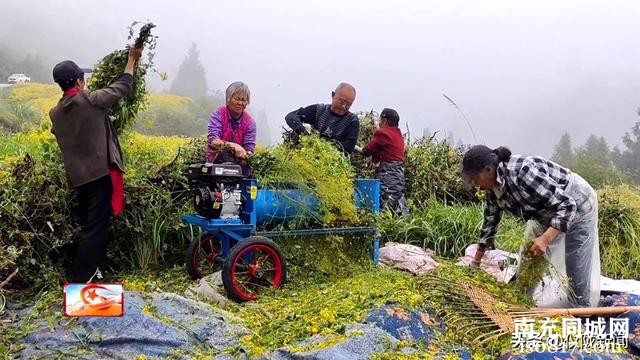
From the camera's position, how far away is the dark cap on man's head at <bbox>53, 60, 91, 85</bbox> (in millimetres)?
4336

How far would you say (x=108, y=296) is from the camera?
3.05 metres

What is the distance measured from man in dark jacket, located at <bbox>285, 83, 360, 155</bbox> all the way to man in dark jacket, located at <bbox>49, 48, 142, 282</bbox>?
1.73m

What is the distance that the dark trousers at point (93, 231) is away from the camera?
450 centimetres

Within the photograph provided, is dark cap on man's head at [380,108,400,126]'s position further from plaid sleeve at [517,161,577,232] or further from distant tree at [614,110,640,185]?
distant tree at [614,110,640,185]

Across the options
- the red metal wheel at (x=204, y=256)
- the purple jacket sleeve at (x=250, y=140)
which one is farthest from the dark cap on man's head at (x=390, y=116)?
the red metal wheel at (x=204, y=256)

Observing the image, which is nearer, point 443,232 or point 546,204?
point 546,204

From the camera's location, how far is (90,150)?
4.42m

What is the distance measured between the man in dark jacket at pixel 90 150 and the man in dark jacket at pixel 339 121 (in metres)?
1.73

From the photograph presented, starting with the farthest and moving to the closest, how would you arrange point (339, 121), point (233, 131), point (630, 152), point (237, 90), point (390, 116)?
1. point (630, 152)
2. point (390, 116)
3. point (339, 121)
4. point (233, 131)
5. point (237, 90)

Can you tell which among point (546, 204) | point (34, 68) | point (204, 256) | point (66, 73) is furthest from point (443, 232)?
point (34, 68)

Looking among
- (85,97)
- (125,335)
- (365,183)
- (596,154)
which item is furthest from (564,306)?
(596,154)

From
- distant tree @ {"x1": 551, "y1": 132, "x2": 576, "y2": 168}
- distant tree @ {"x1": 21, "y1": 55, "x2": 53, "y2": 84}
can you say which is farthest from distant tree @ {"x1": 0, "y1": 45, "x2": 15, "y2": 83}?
distant tree @ {"x1": 551, "y1": 132, "x2": 576, "y2": 168}

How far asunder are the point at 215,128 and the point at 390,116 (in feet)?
7.63

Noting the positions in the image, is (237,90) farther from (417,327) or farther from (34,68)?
(34,68)
